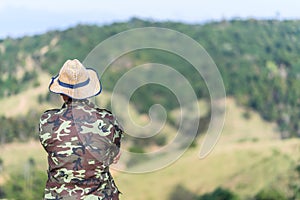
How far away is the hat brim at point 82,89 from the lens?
A: 135 inches

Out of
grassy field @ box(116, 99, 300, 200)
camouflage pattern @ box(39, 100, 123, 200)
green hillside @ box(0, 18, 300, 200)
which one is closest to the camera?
camouflage pattern @ box(39, 100, 123, 200)

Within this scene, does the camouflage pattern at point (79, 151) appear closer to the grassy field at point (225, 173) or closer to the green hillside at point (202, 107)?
the green hillside at point (202, 107)

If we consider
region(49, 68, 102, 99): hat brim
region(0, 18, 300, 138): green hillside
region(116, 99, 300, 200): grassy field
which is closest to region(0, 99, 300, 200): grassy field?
region(116, 99, 300, 200): grassy field

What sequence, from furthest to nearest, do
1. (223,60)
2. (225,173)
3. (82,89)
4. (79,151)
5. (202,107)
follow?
1. (223,60)
2. (202,107)
3. (225,173)
4. (82,89)
5. (79,151)

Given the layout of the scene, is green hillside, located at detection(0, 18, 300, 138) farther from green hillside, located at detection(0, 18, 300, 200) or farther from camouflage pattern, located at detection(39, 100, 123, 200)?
camouflage pattern, located at detection(39, 100, 123, 200)

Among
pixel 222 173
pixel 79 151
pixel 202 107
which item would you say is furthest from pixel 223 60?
pixel 79 151

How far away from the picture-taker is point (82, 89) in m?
3.46

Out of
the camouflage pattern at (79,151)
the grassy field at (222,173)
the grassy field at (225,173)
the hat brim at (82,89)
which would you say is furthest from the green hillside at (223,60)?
the camouflage pattern at (79,151)

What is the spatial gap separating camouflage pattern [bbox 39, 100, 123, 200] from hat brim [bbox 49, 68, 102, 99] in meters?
0.07

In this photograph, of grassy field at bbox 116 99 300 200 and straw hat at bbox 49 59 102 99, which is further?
grassy field at bbox 116 99 300 200

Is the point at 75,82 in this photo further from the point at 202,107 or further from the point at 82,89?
the point at 202,107

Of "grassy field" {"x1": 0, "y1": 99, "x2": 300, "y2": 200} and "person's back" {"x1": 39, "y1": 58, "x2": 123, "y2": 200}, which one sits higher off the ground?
"person's back" {"x1": 39, "y1": 58, "x2": 123, "y2": 200}

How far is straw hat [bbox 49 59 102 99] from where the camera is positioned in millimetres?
3447

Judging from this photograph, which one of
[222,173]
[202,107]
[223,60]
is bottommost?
[202,107]
